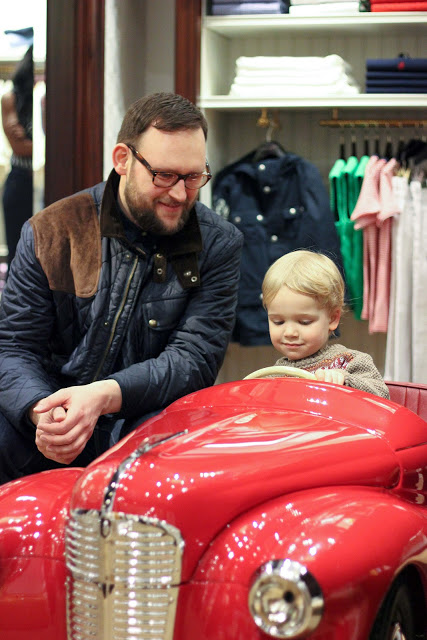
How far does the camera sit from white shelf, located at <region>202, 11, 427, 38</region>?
13.9 ft


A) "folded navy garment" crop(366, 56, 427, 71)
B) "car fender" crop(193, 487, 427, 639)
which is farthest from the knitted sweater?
"folded navy garment" crop(366, 56, 427, 71)

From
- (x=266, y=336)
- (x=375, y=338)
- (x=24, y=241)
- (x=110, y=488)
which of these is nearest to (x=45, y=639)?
(x=110, y=488)

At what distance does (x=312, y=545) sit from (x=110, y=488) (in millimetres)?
370

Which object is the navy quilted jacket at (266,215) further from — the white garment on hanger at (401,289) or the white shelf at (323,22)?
the white shelf at (323,22)

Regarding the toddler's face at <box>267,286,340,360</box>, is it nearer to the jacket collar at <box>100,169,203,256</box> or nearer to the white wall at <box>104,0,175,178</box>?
the jacket collar at <box>100,169,203,256</box>

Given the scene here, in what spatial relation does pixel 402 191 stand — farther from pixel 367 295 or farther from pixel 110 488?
pixel 110 488

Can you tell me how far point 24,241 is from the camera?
9.08ft

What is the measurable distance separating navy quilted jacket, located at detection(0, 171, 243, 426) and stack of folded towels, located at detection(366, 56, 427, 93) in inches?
74.3

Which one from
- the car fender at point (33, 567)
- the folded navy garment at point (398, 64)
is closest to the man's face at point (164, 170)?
the car fender at point (33, 567)

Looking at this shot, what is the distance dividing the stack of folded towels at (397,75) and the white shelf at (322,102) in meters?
0.05

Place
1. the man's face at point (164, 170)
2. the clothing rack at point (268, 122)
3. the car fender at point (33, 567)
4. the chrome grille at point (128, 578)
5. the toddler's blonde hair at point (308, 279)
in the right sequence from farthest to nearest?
the clothing rack at point (268, 122) < the man's face at point (164, 170) < the toddler's blonde hair at point (308, 279) < the car fender at point (33, 567) < the chrome grille at point (128, 578)

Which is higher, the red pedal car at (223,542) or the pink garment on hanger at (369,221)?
the pink garment on hanger at (369,221)

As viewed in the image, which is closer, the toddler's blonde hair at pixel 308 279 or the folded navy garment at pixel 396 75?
the toddler's blonde hair at pixel 308 279

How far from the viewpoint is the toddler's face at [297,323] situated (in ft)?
7.98
